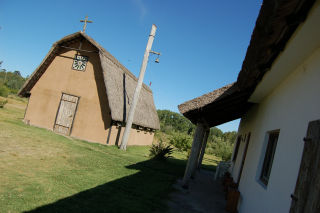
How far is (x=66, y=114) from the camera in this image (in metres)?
14.4

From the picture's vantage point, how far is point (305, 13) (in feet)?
8.00

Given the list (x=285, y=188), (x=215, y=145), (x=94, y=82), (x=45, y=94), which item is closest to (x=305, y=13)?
(x=285, y=188)

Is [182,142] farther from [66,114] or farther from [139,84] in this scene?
[66,114]

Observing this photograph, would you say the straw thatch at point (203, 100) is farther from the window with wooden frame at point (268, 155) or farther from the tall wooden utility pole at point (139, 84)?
the tall wooden utility pole at point (139, 84)

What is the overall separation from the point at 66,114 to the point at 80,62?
10.2 feet

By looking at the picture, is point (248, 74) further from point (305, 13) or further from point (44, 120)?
point (44, 120)

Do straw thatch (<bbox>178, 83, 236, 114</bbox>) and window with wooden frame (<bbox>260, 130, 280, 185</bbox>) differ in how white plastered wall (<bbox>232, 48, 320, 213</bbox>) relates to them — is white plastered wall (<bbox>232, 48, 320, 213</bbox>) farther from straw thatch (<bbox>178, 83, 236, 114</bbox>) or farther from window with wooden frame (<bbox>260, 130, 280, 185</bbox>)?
straw thatch (<bbox>178, 83, 236, 114</bbox>)

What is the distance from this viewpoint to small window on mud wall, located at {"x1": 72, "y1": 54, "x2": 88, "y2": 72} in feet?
47.6

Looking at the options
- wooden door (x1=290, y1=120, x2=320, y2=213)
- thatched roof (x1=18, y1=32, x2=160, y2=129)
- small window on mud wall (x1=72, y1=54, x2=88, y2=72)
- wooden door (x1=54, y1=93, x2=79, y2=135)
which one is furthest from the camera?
small window on mud wall (x1=72, y1=54, x2=88, y2=72)

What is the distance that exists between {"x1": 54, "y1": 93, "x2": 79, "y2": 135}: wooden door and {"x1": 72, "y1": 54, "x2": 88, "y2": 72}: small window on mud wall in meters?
1.68

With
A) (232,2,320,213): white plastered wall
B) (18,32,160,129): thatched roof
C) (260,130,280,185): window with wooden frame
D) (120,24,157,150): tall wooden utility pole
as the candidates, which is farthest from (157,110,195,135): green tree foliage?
(232,2,320,213): white plastered wall

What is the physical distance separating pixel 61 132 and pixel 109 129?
9.56 feet

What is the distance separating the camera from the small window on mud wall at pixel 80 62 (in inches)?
571

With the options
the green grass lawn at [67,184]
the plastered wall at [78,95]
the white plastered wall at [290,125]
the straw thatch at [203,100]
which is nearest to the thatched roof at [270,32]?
the white plastered wall at [290,125]
